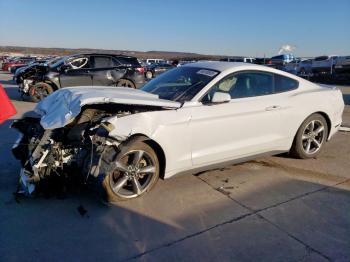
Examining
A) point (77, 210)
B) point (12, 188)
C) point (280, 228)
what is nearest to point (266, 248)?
point (280, 228)

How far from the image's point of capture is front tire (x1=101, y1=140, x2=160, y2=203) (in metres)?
3.92

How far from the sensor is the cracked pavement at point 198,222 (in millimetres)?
3133

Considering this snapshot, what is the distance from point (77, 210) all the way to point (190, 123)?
161 cm

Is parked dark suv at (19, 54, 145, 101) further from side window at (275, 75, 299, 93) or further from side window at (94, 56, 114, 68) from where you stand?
side window at (275, 75, 299, 93)

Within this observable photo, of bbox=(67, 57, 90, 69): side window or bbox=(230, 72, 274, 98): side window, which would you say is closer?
bbox=(230, 72, 274, 98): side window

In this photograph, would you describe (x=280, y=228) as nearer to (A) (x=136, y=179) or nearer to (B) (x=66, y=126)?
(A) (x=136, y=179)

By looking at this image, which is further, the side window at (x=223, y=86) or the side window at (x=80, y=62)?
the side window at (x=80, y=62)

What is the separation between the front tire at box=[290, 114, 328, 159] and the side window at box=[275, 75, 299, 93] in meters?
0.55

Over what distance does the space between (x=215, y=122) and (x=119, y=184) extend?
1395 mm

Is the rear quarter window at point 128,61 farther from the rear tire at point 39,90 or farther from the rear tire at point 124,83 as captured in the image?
the rear tire at point 39,90

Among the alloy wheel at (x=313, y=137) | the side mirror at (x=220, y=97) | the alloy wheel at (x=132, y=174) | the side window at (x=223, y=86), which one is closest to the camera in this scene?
the alloy wheel at (x=132, y=174)

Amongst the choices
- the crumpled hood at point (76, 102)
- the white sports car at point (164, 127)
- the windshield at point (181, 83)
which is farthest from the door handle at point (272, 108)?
the crumpled hood at point (76, 102)

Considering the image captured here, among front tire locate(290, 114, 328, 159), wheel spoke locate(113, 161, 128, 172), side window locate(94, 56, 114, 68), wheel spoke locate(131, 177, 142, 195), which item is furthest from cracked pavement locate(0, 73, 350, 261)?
side window locate(94, 56, 114, 68)

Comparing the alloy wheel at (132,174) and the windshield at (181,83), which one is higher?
the windshield at (181,83)
